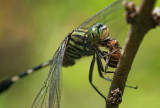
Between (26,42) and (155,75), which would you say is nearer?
(155,75)

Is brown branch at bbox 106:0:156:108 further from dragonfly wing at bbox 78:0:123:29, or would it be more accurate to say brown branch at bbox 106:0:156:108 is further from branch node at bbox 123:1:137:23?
dragonfly wing at bbox 78:0:123:29

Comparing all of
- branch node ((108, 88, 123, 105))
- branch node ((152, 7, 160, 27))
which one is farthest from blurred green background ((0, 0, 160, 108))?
branch node ((152, 7, 160, 27))

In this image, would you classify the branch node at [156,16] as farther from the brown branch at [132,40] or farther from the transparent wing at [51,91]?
the transparent wing at [51,91]

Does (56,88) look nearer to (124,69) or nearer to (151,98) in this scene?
(124,69)

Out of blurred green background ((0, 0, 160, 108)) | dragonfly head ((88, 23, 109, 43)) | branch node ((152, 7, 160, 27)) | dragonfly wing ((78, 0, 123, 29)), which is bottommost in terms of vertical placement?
blurred green background ((0, 0, 160, 108))

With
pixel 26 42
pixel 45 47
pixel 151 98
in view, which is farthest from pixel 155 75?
pixel 26 42

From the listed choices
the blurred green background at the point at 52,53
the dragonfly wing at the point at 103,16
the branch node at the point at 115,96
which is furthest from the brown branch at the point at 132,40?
the blurred green background at the point at 52,53
